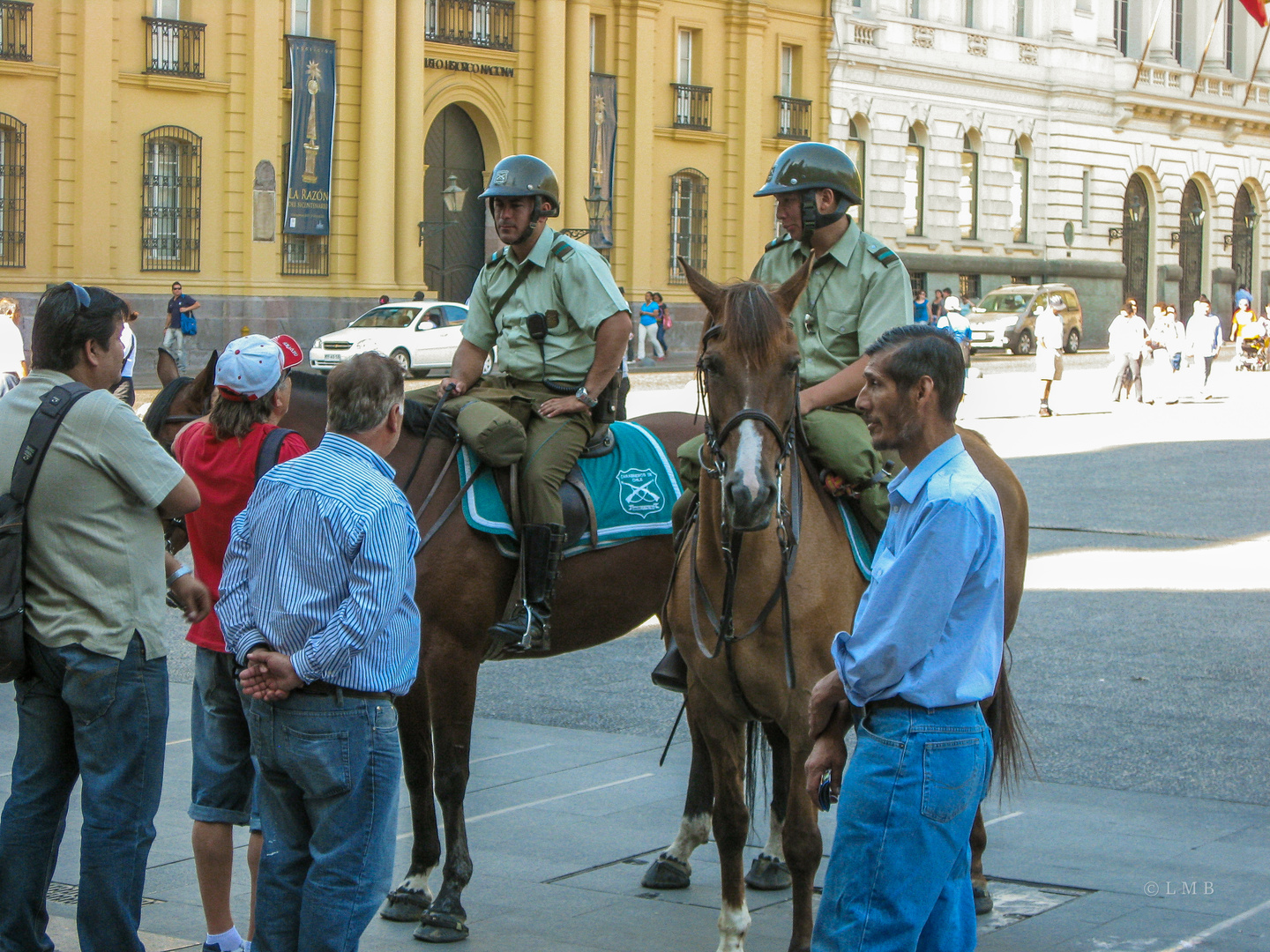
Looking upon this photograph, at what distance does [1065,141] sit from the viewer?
51938 millimetres

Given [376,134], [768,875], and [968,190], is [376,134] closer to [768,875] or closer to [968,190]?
[968,190]

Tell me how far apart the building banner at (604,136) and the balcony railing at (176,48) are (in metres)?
10.8

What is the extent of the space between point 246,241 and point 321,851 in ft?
107

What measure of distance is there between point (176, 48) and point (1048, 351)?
19.6m

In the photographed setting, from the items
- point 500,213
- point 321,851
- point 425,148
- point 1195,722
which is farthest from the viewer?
point 425,148

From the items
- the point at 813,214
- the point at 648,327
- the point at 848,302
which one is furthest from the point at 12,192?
the point at 848,302

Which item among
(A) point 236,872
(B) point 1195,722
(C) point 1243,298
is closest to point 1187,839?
(B) point 1195,722

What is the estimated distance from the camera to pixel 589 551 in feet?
21.4

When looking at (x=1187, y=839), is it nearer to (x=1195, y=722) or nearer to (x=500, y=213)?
(x=1195, y=722)

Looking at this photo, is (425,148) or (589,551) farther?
(425,148)

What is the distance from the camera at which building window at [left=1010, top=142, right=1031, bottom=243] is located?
2012 inches

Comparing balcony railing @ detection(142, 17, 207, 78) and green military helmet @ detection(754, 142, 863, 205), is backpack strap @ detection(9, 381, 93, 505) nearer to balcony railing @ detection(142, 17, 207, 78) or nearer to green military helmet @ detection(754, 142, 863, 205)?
green military helmet @ detection(754, 142, 863, 205)

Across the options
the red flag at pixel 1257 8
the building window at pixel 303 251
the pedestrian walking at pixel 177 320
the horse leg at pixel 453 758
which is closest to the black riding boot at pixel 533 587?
the horse leg at pixel 453 758

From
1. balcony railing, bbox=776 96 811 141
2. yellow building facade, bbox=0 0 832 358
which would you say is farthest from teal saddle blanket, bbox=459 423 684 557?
balcony railing, bbox=776 96 811 141
